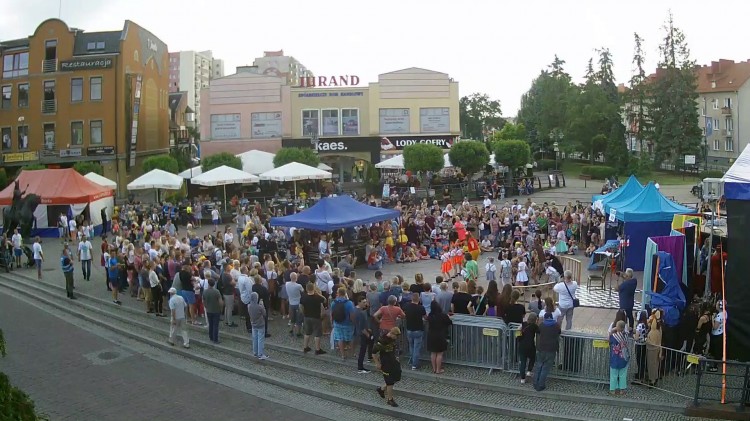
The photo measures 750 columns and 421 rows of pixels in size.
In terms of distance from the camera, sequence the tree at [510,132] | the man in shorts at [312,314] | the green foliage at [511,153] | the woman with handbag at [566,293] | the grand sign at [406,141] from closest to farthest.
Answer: the woman with handbag at [566,293] < the man in shorts at [312,314] < the green foliage at [511,153] < the grand sign at [406,141] < the tree at [510,132]

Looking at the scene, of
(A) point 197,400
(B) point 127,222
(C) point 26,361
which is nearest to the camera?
(A) point 197,400

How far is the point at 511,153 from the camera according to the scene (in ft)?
132

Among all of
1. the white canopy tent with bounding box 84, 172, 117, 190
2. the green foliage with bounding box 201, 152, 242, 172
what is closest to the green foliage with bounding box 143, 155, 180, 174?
the green foliage with bounding box 201, 152, 242, 172

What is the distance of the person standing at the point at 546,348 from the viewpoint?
11.2m

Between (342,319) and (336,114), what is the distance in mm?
38876

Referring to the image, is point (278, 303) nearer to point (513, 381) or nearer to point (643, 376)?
point (513, 381)

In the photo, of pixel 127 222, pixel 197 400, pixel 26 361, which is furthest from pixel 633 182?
pixel 127 222

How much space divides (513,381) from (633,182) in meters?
13.9

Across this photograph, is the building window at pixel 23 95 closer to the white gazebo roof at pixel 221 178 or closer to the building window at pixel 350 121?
the building window at pixel 350 121


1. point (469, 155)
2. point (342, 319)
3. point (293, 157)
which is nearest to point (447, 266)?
point (342, 319)

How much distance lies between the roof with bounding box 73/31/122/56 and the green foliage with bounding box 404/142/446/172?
23353mm

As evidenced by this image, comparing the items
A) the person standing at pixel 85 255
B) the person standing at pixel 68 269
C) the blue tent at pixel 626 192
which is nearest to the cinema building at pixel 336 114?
the blue tent at pixel 626 192

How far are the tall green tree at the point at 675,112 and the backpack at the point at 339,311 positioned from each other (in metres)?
47.2

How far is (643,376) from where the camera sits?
11.5 meters
